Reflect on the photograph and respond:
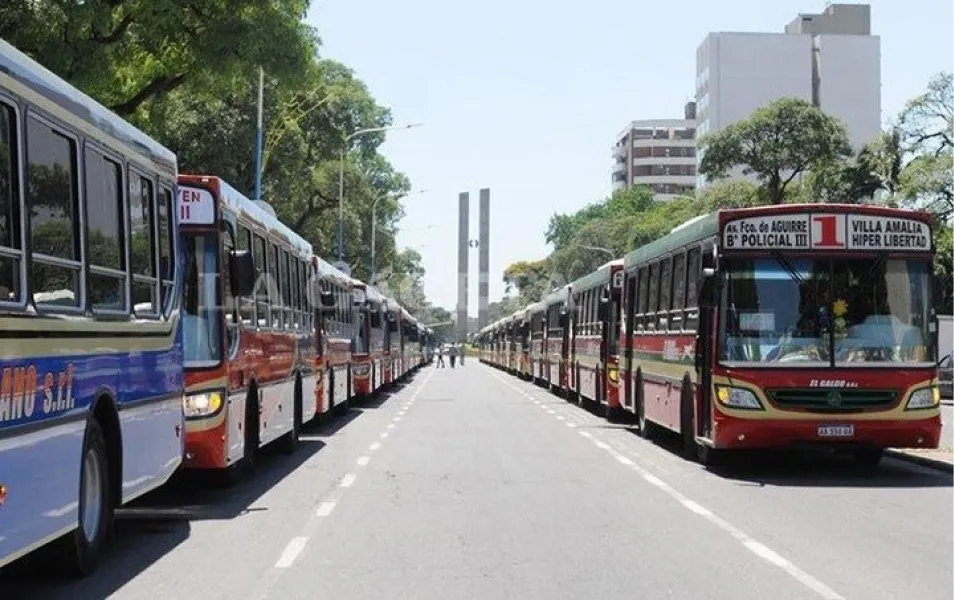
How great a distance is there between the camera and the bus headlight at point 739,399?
49.0ft

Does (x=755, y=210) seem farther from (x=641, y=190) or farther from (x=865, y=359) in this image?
(x=641, y=190)

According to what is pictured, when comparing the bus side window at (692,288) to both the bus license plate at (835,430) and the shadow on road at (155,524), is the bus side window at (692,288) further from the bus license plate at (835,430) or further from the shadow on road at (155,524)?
the shadow on road at (155,524)

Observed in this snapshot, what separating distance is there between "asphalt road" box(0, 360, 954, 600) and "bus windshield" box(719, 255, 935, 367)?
4.70 feet

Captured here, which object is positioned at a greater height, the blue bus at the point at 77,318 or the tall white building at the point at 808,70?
the tall white building at the point at 808,70

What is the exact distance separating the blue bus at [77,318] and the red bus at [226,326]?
136cm

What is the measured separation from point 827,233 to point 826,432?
7.47 ft

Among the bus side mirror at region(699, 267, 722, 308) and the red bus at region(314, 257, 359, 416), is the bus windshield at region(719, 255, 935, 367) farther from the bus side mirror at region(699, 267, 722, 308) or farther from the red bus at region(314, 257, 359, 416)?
the red bus at region(314, 257, 359, 416)

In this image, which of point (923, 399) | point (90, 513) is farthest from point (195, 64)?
point (90, 513)

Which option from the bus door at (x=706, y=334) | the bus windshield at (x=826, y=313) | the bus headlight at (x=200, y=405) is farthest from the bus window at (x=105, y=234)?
the bus windshield at (x=826, y=313)

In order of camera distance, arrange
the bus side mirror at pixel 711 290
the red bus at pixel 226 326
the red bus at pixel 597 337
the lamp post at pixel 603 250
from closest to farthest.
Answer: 1. the red bus at pixel 226 326
2. the bus side mirror at pixel 711 290
3. the red bus at pixel 597 337
4. the lamp post at pixel 603 250

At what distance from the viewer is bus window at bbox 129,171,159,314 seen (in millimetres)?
9734

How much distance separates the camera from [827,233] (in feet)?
50.4

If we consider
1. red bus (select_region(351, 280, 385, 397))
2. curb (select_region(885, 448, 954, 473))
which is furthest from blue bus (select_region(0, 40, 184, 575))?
red bus (select_region(351, 280, 385, 397))

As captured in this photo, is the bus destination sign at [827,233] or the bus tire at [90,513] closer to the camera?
the bus tire at [90,513]
